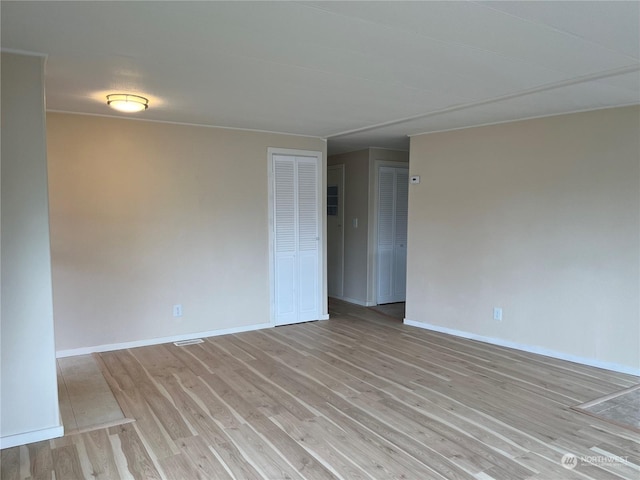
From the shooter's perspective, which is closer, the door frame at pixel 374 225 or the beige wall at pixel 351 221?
the door frame at pixel 374 225

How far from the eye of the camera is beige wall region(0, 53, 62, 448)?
2.47m

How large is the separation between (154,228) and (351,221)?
317cm

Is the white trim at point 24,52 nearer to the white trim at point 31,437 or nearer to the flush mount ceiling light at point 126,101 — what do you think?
the flush mount ceiling light at point 126,101

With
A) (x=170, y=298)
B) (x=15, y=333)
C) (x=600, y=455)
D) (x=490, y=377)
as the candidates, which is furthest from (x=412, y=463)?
(x=170, y=298)

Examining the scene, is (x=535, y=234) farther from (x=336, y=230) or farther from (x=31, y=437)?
(x=31, y=437)

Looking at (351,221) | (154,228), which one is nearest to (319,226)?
(351,221)

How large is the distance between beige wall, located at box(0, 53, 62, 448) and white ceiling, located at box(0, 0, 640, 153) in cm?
30

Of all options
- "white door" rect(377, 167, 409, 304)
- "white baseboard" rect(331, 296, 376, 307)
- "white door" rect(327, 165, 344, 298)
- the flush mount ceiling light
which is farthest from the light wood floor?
"white door" rect(327, 165, 344, 298)

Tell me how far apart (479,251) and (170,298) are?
3416 mm

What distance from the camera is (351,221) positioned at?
680cm

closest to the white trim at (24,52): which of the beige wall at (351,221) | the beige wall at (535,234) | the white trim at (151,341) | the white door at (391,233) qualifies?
the white trim at (151,341)

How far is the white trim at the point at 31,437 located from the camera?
256 centimetres

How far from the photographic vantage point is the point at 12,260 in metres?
2.48

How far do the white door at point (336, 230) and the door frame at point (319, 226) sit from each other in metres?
1.27
